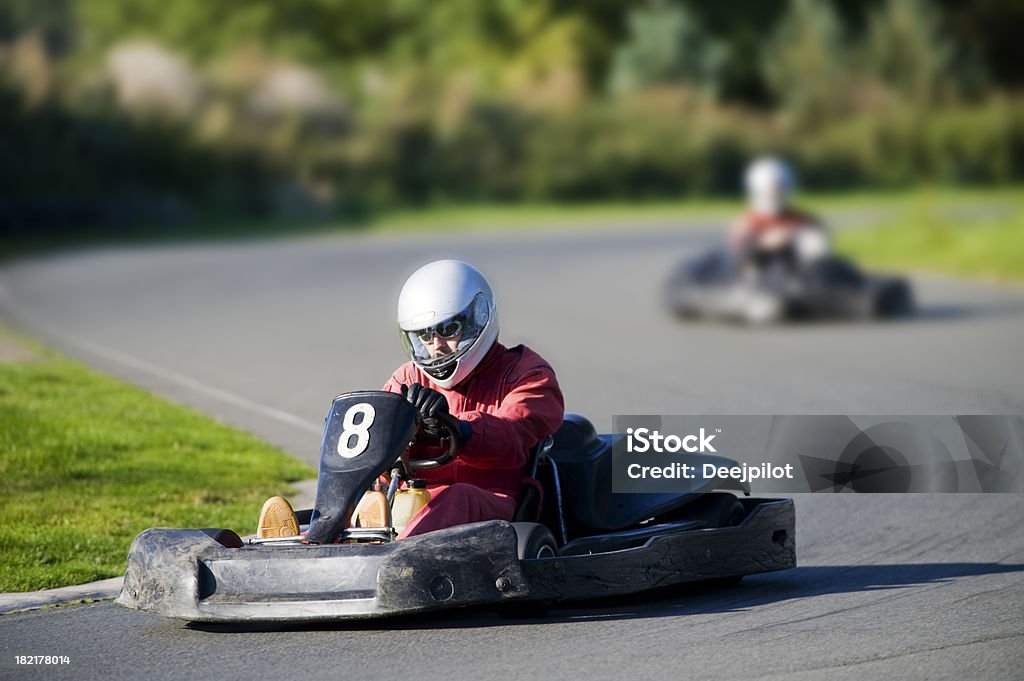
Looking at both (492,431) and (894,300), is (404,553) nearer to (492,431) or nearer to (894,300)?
(492,431)

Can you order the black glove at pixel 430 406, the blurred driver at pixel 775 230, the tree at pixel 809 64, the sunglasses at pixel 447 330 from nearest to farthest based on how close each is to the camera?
the black glove at pixel 430 406, the sunglasses at pixel 447 330, the blurred driver at pixel 775 230, the tree at pixel 809 64

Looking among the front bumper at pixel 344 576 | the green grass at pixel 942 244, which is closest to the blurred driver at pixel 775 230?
the green grass at pixel 942 244

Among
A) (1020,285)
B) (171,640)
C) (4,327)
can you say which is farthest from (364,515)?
(1020,285)

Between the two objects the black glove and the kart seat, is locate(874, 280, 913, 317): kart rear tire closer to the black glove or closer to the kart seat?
the kart seat

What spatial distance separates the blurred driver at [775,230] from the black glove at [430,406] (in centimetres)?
1154

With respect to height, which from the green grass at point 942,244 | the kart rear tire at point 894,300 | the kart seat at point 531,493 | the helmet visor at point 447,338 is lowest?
the kart seat at point 531,493

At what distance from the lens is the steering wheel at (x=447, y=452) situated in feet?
18.6

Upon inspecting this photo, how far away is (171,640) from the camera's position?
5.52 meters

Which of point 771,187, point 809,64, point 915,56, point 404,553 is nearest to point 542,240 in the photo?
point 771,187

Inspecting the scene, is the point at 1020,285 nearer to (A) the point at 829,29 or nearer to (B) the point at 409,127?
(B) the point at 409,127

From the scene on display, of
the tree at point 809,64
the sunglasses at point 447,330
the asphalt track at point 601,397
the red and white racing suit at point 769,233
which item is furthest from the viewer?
the tree at point 809,64

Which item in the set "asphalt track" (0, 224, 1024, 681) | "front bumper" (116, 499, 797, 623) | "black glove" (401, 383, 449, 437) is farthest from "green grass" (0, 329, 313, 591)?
"black glove" (401, 383, 449, 437)

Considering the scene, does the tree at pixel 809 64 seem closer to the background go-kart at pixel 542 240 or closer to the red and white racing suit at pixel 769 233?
the background go-kart at pixel 542 240

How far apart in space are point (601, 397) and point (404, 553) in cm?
610
